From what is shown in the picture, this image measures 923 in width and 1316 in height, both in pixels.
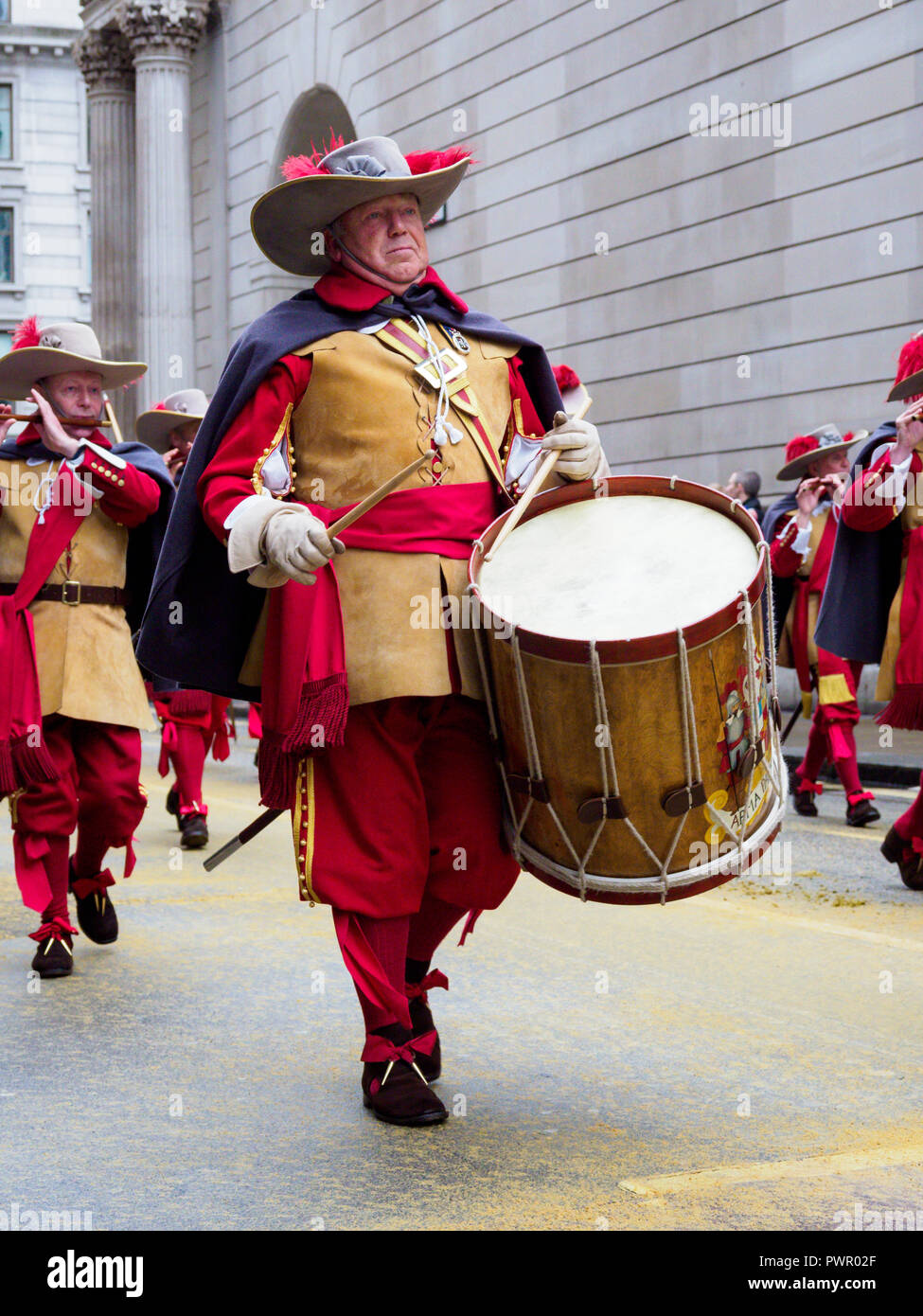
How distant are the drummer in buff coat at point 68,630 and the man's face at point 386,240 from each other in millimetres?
1944

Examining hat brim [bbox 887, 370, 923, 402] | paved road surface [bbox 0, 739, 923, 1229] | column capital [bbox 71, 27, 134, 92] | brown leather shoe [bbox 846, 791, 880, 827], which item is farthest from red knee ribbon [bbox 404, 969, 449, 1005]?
column capital [bbox 71, 27, 134, 92]

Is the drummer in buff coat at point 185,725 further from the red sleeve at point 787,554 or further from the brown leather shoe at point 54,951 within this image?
the red sleeve at point 787,554

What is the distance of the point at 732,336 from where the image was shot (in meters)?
17.4

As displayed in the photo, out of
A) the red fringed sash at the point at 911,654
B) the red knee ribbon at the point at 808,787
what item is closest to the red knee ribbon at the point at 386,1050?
the red fringed sash at the point at 911,654

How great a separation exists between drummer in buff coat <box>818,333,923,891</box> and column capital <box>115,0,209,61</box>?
2453 centimetres

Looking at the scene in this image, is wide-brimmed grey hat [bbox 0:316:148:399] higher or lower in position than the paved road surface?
higher

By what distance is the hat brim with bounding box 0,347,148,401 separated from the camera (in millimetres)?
6000

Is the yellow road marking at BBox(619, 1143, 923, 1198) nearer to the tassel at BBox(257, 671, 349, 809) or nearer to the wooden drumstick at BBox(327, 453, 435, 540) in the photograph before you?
the tassel at BBox(257, 671, 349, 809)

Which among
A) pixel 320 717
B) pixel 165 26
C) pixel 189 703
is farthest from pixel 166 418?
pixel 165 26

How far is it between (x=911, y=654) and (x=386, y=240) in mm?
3200

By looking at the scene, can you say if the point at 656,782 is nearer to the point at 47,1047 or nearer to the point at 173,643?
the point at 173,643

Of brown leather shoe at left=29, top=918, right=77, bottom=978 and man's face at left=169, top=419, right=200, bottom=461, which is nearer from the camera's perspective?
brown leather shoe at left=29, top=918, right=77, bottom=978

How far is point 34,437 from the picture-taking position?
614cm
